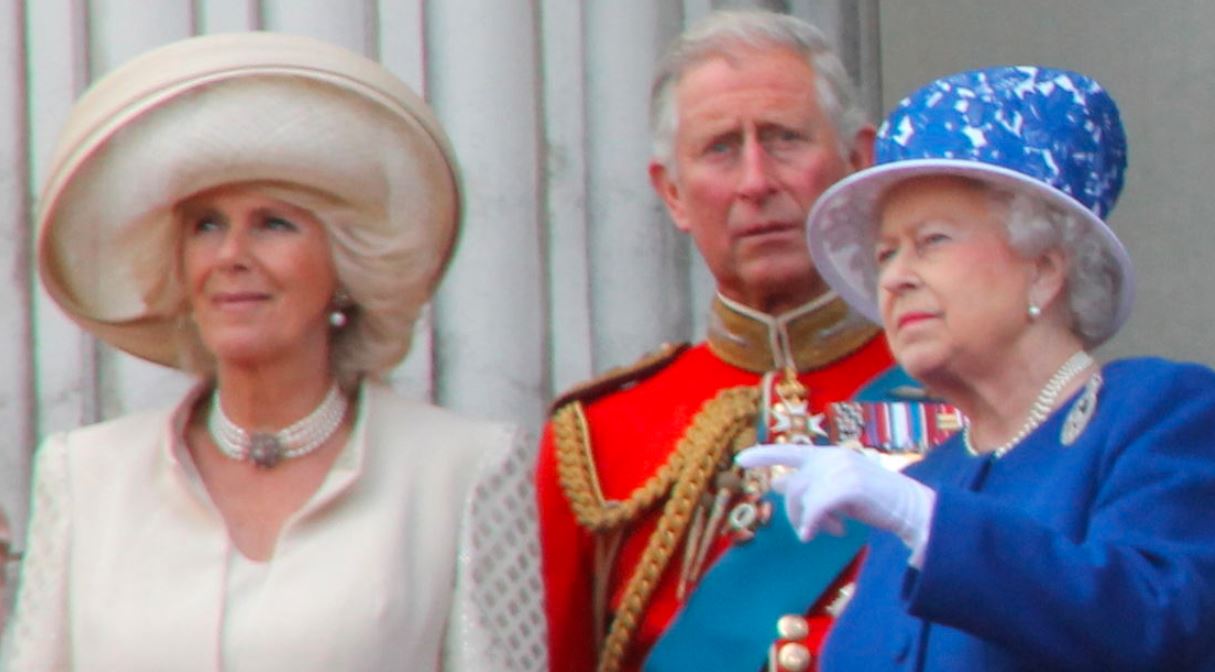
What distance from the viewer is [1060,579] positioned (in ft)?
8.96

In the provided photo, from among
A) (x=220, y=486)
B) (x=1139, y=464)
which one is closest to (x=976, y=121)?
(x=1139, y=464)

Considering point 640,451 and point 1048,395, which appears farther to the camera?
point 640,451

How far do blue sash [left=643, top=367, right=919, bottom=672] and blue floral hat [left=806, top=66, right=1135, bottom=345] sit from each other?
55 centimetres

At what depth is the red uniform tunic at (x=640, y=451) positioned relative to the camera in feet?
12.2

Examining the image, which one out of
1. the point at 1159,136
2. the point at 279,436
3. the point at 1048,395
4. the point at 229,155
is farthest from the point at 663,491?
the point at 1159,136

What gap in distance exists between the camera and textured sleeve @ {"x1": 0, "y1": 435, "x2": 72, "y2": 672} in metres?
3.29

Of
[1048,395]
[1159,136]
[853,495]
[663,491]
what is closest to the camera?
[853,495]

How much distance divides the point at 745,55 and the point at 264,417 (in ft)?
2.59

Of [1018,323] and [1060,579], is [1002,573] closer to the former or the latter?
[1060,579]

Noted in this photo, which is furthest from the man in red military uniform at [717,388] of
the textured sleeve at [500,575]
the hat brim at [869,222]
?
the hat brim at [869,222]

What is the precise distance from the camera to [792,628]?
11.5ft

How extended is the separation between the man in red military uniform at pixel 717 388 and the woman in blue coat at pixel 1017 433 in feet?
1.52

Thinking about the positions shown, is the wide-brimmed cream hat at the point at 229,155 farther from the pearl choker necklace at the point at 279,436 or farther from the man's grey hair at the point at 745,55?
the man's grey hair at the point at 745,55

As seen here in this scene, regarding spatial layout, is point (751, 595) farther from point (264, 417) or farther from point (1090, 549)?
point (1090, 549)
